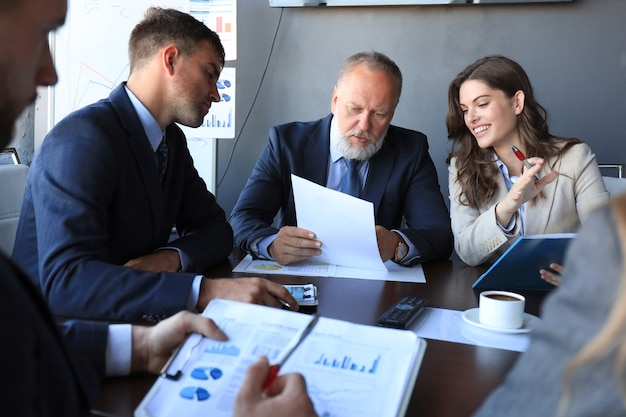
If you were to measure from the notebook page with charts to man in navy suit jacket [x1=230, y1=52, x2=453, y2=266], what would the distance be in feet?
3.78

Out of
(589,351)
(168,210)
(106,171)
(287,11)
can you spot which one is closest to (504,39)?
(287,11)

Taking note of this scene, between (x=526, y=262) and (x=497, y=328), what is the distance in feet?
1.06

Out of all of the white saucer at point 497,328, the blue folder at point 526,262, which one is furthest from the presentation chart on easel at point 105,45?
the white saucer at point 497,328

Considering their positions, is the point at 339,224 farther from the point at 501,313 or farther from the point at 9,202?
the point at 9,202

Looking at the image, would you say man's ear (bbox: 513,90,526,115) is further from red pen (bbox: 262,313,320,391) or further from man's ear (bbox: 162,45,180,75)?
red pen (bbox: 262,313,320,391)

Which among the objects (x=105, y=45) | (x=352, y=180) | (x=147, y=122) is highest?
(x=105, y=45)

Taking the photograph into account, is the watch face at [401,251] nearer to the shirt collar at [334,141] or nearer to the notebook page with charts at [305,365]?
the shirt collar at [334,141]

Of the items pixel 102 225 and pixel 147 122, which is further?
pixel 147 122

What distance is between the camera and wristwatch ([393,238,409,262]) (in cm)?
187

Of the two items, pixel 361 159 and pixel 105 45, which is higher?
pixel 105 45

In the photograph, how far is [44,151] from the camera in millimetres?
1483

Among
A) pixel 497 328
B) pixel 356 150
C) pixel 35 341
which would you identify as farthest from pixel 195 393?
pixel 356 150

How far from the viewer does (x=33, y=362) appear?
0.62 m

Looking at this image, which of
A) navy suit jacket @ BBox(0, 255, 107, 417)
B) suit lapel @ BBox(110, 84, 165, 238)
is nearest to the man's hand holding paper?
suit lapel @ BBox(110, 84, 165, 238)
